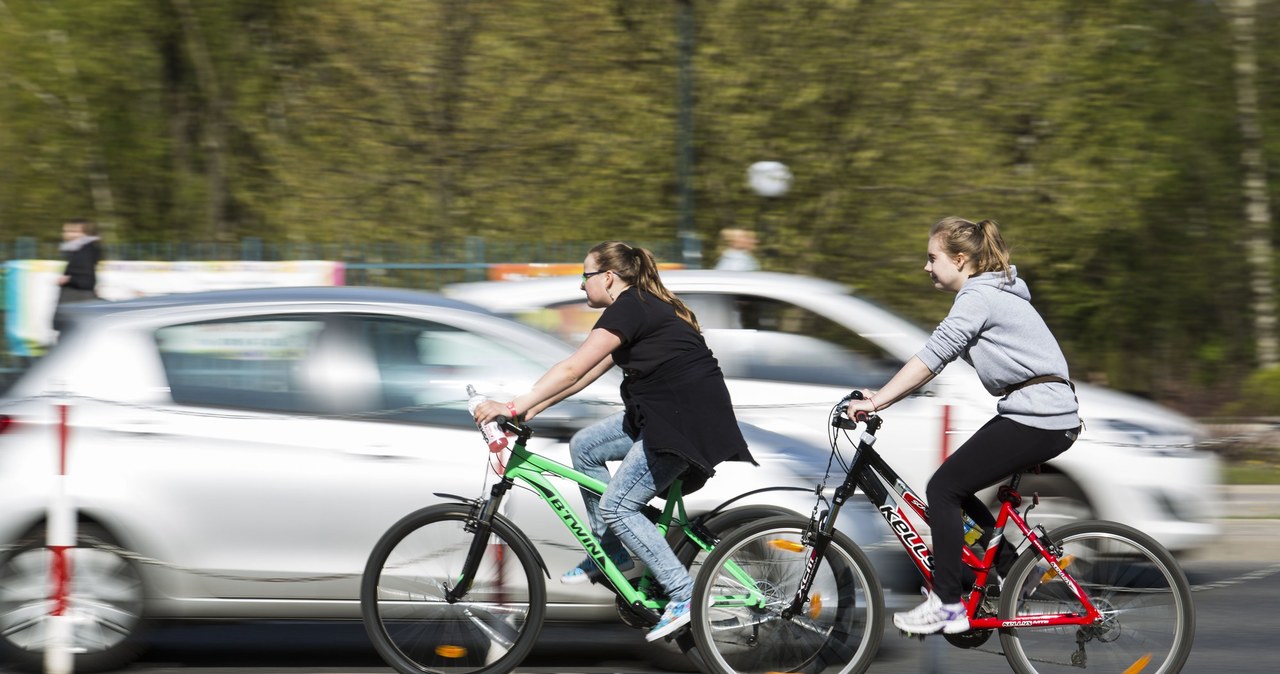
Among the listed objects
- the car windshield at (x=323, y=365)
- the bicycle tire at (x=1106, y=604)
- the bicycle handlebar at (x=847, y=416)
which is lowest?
the bicycle tire at (x=1106, y=604)

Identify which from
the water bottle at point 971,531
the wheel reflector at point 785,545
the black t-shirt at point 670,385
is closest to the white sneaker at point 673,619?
the wheel reflector at point 785,545

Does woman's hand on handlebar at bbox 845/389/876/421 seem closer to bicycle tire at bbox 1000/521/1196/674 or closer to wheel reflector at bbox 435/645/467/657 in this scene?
bicycle tire at bbox 1000/521/1196/674

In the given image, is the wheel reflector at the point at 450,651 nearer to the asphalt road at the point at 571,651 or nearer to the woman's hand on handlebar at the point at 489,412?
the asphalt road at the point at 571,651

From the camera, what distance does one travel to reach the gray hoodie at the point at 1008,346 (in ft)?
18.1

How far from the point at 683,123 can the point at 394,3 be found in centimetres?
485

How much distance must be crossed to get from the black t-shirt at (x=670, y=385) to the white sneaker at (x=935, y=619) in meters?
0.82

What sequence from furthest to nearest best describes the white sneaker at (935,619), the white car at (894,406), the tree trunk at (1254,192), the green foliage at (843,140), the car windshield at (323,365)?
the tree trunk at (1254,192) < the green foliage at (843,140) < the white car at (894,406) < the car windshield at (323,365) < the white sneaker at (935,619)

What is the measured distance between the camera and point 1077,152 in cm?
1783

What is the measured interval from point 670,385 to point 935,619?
4.02ft

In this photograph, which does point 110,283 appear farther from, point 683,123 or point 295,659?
point 295,659

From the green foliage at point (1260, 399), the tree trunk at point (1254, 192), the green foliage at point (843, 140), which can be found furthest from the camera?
the tree trunk at point (1254, 192)

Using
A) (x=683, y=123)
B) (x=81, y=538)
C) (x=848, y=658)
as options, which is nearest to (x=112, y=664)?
(x=81, y=538)

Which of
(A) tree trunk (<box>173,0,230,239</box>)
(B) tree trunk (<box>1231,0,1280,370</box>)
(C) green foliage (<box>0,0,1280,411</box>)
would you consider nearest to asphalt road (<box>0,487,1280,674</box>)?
Answer: (C) green foliage (<box>0,0,1280,411</box>)

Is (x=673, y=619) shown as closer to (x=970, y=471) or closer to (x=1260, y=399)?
(x=970, y=471)
